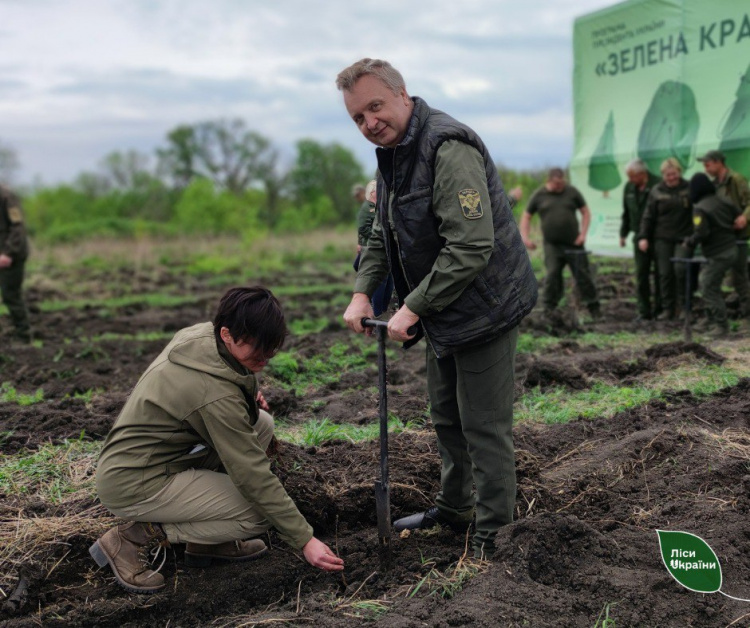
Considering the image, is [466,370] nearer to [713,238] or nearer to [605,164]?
[713,238]

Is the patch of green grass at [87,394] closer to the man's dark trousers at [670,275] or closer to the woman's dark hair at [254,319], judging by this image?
the woman's dark hair at [254,319]

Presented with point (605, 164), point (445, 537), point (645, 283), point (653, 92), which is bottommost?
point (445, 537)

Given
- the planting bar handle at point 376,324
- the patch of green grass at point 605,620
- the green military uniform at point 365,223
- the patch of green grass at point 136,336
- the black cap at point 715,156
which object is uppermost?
the black cap at point 715,156

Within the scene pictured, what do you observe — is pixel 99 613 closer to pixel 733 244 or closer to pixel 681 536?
pixel 681 536

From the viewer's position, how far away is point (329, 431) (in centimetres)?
516

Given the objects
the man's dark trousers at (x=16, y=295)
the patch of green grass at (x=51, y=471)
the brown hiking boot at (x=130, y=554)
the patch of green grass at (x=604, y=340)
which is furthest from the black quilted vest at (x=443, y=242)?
the man's dark trousers at (x=16, y=295)

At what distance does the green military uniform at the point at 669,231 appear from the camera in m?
9.39

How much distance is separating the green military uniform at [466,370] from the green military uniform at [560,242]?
22.1 ft

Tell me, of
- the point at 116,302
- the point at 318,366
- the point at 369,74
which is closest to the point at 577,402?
the point at 318,366

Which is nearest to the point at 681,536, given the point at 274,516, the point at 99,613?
the point at 274,516

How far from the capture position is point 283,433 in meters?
5.26

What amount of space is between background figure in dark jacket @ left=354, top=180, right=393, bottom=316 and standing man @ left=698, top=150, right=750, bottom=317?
4.91m

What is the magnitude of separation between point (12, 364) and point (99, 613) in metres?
5.92

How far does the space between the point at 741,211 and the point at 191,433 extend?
775cm
